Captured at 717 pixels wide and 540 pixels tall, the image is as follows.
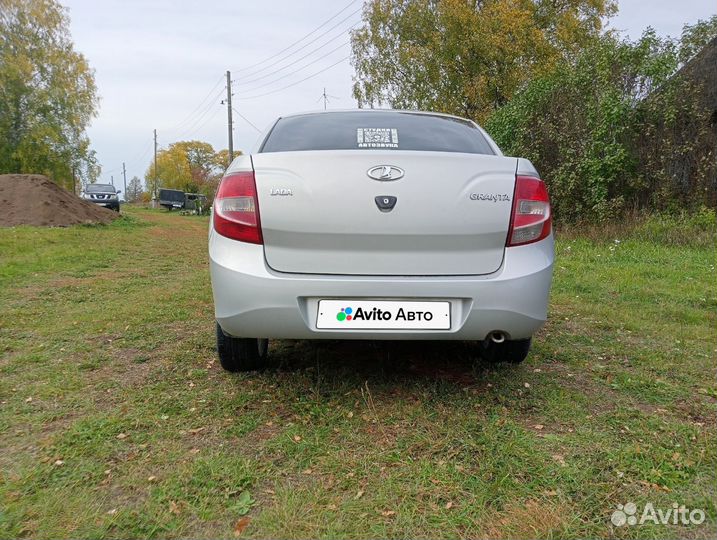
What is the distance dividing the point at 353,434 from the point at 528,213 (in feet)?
4.18

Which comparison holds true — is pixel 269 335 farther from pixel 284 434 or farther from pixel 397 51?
pixel 397 51

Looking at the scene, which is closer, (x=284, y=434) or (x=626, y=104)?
(x=284, y=434)

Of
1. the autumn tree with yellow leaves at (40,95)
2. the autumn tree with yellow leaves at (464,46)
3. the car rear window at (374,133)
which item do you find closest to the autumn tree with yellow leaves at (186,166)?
the autumn tree with yellow leaves at (40,95)

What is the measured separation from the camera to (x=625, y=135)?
9.81 metres

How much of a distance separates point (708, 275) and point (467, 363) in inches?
179

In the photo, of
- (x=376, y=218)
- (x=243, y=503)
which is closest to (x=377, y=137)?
(x=376, y=218)

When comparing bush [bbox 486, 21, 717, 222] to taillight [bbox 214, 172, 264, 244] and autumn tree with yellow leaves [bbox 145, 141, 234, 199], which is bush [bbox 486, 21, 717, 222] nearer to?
taillight [bbox 214, 172, 264, 244]

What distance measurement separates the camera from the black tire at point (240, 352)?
2789mm

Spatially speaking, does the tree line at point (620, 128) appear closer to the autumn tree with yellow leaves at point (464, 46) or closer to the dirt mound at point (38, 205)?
the autumn tree with yellow leaves at point (464, 46)

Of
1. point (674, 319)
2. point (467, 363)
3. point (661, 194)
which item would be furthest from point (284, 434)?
point (661, 194)

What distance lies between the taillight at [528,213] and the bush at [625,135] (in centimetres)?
827

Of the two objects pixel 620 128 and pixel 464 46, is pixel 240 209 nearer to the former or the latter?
pixel 620 128

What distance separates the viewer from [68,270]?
732 centimetres

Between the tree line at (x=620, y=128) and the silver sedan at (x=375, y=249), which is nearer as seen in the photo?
the silver sedan at (x=375, y=249)
